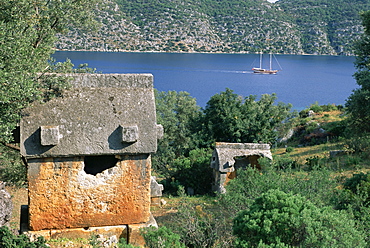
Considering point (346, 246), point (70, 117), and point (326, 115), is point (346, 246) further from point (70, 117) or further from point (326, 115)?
point (326, 115)

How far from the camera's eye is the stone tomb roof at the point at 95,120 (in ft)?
23.5

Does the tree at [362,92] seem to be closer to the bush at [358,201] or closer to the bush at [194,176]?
the bush at [358,201]

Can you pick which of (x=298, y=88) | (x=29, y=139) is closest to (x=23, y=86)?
(x=29, y=139)

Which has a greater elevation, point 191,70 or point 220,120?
point 191,70

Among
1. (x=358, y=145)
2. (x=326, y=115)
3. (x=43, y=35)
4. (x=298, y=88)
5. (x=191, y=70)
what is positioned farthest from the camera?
(x=191, y=70)

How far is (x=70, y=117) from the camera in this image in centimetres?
743

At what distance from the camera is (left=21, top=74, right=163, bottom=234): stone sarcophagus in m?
7.29

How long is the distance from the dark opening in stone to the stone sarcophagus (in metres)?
0.84

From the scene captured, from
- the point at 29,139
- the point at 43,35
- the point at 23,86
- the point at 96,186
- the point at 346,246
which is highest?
the point at 43,35

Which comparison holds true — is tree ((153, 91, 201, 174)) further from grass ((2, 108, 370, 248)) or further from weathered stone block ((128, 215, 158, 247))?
weathered stone block ((128, 215, 158, 247))

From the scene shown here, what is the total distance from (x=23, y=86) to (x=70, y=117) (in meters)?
0.95

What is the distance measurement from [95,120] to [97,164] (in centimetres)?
134

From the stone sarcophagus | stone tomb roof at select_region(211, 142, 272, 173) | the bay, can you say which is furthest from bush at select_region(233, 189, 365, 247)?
the bay

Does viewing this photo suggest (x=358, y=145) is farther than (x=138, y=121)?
Yes
